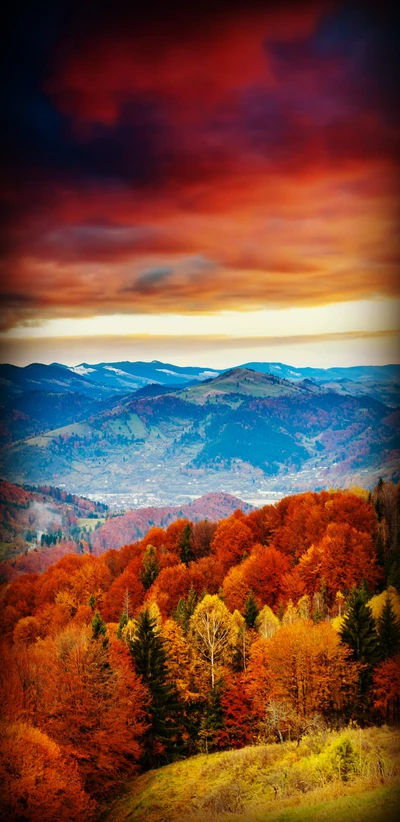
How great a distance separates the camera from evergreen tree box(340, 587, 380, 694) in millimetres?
21531

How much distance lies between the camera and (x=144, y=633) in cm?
2086

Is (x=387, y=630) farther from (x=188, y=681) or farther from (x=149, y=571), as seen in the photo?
(x=149, y=571)

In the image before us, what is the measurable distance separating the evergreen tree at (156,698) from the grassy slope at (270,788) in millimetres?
843

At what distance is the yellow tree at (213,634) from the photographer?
23.4 m

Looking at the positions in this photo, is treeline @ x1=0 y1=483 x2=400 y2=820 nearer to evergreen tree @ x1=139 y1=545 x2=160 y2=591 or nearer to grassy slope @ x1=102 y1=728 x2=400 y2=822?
grassy slope @ x1=102 y1=728 x2=400 y2=822

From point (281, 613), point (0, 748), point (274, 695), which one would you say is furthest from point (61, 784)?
point (281, 613)

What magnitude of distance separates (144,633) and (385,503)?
2662 cm

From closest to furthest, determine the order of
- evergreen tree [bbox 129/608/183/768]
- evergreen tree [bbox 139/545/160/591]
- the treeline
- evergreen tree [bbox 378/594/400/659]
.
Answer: the treeline, evergreen tree [bbox 129/608/183/768], evergreen tree [bbox 378/594/400/659], evergreen tree [bbox 139/545/160/591]

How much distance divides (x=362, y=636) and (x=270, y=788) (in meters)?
9.93

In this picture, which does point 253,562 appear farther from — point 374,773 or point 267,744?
point 374,773

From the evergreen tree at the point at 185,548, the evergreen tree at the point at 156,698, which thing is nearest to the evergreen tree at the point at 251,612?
the evergreen tree at the point at 156,698

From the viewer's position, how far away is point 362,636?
22.1 meters

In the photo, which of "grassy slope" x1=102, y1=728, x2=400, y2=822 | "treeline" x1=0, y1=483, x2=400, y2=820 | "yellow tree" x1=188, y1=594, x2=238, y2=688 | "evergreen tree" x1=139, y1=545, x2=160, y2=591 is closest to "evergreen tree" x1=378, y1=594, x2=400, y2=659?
"treeline" x1=0, y1=483, x2=400, y2=820

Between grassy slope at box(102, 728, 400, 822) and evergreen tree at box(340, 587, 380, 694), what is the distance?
123 inches
